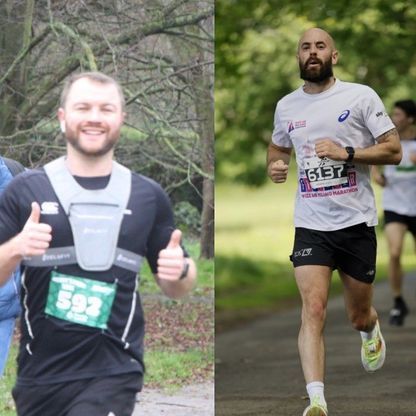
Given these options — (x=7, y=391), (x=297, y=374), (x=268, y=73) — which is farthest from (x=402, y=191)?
(x=268, y=73)

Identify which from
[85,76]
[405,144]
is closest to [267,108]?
[405,144]

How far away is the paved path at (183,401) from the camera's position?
778cm

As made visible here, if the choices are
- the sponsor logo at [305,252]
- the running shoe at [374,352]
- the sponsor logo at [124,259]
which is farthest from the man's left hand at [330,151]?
the sponsor logo at [124,259]

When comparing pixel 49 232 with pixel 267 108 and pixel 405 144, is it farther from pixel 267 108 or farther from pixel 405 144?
pixel 267 108

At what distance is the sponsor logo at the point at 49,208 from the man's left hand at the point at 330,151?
2513mm

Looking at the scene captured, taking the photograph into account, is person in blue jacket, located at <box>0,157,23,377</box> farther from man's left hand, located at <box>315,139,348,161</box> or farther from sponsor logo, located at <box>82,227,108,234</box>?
man's left hand, located at <box>315,139,348,161</box>

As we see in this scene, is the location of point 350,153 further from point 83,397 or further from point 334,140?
point 83,397

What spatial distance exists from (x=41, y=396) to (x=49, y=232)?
56 cm

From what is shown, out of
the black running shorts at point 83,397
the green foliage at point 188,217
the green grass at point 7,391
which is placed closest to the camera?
the black running shorts at point 83,397

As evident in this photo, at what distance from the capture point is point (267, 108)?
75.7ft

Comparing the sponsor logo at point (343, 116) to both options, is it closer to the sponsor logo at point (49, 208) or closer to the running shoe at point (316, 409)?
the running shoe at point (316, 409)

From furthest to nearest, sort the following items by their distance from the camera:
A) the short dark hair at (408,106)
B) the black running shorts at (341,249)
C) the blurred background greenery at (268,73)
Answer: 1. the blurred background greenery at (268,73)
2. the short dark hair at (408,106)
3. the black running shorts at (341,249)

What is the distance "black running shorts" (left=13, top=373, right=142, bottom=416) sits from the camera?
527cm

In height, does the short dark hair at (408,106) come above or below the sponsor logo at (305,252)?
above
